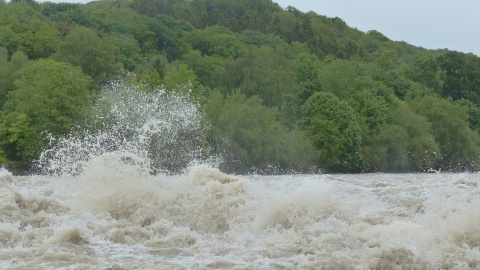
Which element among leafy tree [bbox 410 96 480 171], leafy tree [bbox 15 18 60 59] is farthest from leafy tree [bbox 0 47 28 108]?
leafy tree [bbox 410 96 480 171]

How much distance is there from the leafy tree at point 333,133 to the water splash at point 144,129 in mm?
11083

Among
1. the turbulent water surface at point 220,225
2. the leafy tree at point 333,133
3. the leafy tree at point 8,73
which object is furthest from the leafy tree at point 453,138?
the turbulent water surface at point 220,225

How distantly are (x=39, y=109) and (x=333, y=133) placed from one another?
2508cm

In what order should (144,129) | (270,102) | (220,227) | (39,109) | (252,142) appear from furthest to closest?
(270,102) < (252,142) < (39,109) < (144,129) < (220,227)

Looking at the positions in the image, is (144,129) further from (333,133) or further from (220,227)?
(220,227)

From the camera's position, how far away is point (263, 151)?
6038cm

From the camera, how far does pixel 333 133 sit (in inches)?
2451

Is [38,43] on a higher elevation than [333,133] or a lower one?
higher

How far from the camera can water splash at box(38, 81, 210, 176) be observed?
164 ft

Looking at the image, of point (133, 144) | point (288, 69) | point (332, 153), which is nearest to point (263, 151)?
point (332, 153)

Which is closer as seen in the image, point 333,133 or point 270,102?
point 333,133

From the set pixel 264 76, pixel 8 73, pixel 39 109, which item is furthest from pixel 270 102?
pixel 39 109

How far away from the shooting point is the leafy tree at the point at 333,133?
202 ft

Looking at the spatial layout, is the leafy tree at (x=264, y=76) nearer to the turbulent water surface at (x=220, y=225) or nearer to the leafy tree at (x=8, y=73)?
the leafy tree at (x=8, y=73)
